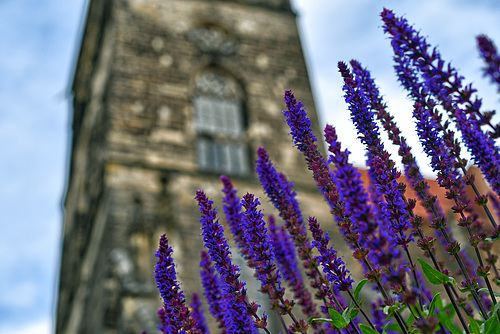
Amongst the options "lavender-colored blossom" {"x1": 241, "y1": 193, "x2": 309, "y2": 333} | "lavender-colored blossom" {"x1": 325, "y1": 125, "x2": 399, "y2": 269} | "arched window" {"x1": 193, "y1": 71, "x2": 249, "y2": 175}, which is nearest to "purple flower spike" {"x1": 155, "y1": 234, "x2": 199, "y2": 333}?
"lavender-colored blossom" {"x1": 241, "y1": 193, "x2": 309, "y2": 333}

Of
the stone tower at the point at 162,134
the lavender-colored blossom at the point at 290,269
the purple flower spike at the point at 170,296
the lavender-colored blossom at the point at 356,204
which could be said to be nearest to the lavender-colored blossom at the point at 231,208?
the lavender-colored blossom at the point at 290,269

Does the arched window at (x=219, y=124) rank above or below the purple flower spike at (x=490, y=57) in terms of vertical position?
above

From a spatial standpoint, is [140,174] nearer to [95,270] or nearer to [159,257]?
[95,270]

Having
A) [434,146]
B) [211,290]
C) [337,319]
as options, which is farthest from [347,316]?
[211,290]

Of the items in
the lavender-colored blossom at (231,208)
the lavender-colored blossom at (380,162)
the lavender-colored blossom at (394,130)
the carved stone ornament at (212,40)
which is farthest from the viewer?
the carved stone ornament at (212,40)

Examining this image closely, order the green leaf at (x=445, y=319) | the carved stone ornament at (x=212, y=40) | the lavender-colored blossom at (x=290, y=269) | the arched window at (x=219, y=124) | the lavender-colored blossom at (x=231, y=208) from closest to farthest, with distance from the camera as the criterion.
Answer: the green leaf at (x=445, y=319) < the lavender-colored blossom at (x=290, y=269) < the lavender-colored blossom at (x=231, y=208) < the arched window at (x=219, y=124) < the carved stone ornament at (x=212, y=40)

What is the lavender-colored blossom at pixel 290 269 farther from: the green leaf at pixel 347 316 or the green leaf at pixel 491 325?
the green leaf at pixel 491 325

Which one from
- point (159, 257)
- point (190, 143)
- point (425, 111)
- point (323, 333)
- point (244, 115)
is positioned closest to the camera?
point (159, 257)

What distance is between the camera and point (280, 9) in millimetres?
16453

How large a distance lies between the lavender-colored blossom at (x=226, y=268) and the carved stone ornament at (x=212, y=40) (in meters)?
12.6

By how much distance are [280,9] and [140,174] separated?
722cm

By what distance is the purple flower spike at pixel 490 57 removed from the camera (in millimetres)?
1871

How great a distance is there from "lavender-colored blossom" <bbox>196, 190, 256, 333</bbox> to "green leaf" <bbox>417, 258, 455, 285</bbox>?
58cm

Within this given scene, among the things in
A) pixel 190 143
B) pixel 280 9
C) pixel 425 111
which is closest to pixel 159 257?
pixel 425 111
